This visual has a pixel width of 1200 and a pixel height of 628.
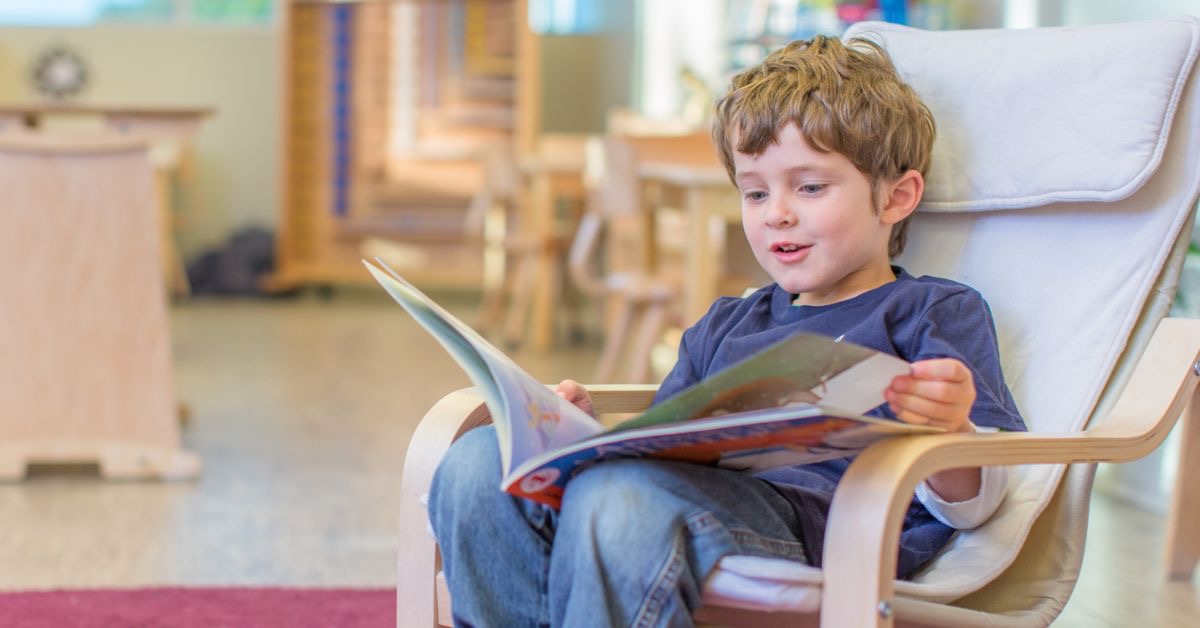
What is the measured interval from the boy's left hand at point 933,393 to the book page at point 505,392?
25cm

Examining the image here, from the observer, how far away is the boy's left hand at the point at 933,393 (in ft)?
3.31

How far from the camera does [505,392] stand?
0.99 m

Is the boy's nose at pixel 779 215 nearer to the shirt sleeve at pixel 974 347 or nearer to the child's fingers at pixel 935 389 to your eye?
the shirt sleeve at pixel 974 347

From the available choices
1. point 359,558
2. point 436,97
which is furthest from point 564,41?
point 359,558

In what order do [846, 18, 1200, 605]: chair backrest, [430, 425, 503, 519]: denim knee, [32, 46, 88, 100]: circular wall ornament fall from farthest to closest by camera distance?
[32, 46, 88, 100]: circular wall ornament < [846, 18, 1200, 605]: chair backrest < [430, 425, 503, 519]: denim knee

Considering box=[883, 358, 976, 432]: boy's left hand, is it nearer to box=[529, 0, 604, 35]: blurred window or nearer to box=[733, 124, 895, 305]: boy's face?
box=[733, 124, 895, 305]: boy's face

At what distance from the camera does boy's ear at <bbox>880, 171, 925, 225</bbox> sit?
130 cm

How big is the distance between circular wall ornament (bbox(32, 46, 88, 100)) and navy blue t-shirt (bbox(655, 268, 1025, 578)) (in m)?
6.46

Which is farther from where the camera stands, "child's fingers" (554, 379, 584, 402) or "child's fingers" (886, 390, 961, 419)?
"child's fingers" (554, 379, 584, 402)

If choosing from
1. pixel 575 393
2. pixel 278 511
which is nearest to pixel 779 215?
pixel 575 393

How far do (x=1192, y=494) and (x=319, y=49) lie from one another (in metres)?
5.02

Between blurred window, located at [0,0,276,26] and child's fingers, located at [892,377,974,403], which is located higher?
blurred window, located at [0,0,276,26]

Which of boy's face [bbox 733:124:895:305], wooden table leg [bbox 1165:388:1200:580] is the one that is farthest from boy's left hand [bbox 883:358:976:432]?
wooden table leg [bbox 1165:388:1200:580]

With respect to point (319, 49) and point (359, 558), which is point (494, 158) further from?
point (359, 558)
